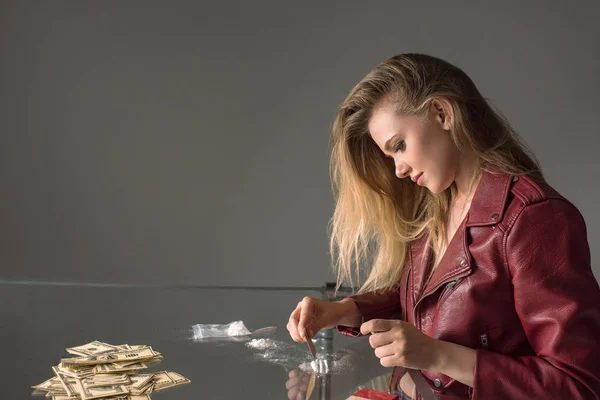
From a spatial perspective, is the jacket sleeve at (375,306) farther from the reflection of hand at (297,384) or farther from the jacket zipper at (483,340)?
the jacket zipper at (483,340)

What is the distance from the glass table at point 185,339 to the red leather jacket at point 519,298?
0.21 meters

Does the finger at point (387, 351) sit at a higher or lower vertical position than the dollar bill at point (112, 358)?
higher

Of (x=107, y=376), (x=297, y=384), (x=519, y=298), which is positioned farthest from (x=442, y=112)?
(x=107, y=376)

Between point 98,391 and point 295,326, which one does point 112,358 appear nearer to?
point 98,391

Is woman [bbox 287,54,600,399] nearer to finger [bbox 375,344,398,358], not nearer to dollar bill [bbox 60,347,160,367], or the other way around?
finger [bbox 375,344,398,358]

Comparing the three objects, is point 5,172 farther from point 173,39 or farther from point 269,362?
point 269,362

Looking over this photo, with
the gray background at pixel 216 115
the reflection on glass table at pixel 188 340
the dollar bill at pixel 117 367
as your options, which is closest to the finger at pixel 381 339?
the reflection on glass table at pixel 188 340

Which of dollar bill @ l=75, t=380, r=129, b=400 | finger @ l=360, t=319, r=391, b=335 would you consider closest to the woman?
finger @ l=360, t=319, r=391, b=335

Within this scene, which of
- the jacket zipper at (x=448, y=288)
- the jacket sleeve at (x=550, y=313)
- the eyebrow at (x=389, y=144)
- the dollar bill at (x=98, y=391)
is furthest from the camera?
the eyebrow at (x=389, y=144)

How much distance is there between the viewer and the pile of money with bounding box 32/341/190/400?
4.13 ft

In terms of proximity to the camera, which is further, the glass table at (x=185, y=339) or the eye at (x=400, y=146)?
the eye at (x=400, y=146)

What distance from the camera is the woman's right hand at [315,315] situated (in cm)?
149

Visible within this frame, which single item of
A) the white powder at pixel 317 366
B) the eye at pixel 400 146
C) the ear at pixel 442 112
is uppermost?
the ear at pixel 442 112

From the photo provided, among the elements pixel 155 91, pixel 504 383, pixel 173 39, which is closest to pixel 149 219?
pixel 155 91
